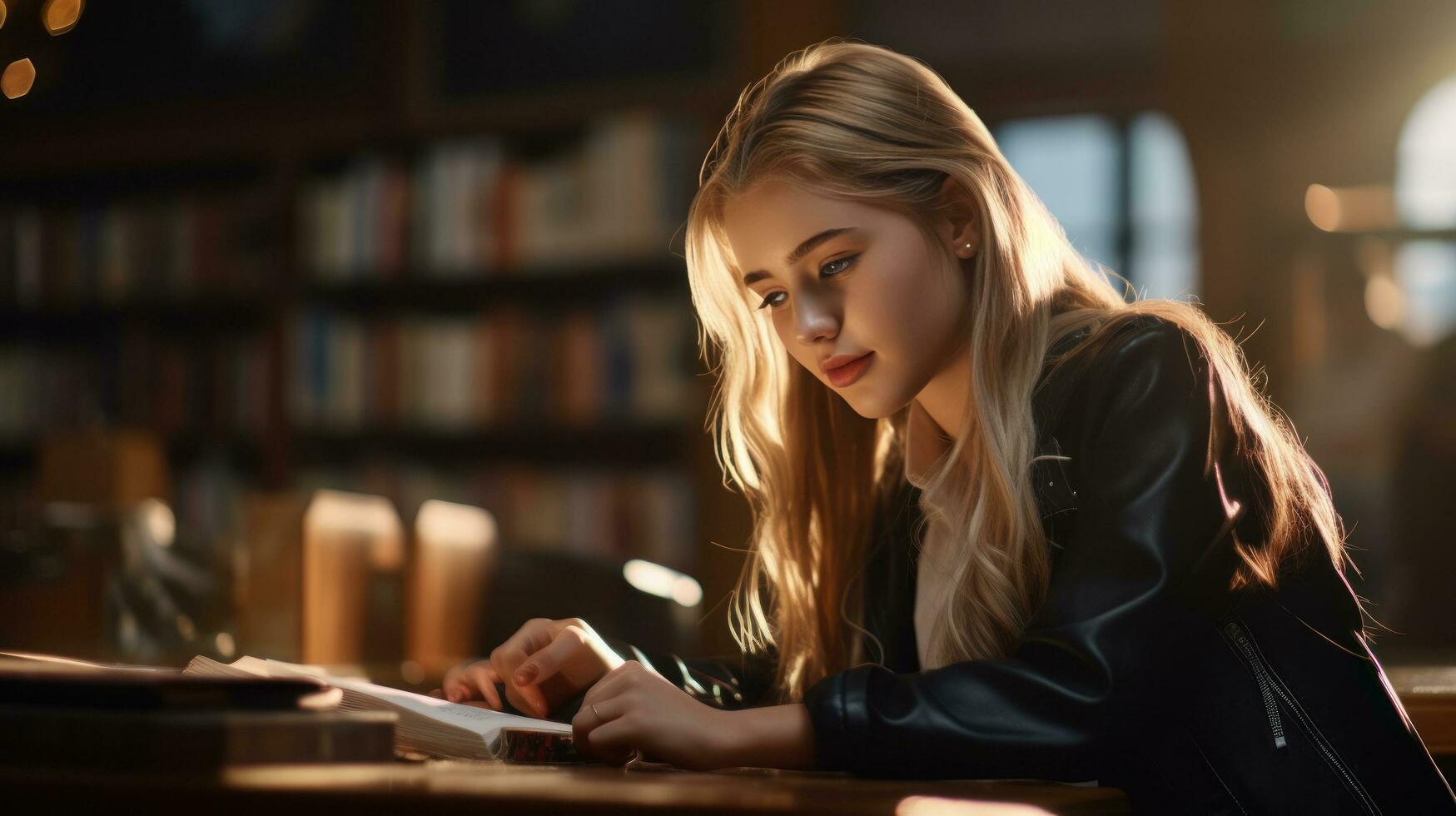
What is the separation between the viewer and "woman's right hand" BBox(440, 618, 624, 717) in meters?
1.04

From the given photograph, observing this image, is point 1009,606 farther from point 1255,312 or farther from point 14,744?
point 1255,312

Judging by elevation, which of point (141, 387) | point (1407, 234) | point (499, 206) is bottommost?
point (141, 387)

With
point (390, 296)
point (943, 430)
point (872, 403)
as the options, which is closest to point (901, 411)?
point (943, 430)

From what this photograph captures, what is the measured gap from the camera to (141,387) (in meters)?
3.94

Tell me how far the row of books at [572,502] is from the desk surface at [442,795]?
2.68 meters

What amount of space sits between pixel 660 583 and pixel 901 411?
38.8 inches

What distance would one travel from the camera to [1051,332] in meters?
1.09

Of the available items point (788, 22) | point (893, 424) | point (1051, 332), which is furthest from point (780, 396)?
point (788, 22)

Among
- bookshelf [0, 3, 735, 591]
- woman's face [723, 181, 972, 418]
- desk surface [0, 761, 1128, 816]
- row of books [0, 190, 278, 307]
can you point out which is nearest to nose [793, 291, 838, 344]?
woman's face [723, 181, 972, 418]

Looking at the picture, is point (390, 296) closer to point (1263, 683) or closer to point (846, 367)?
point (846, 367)

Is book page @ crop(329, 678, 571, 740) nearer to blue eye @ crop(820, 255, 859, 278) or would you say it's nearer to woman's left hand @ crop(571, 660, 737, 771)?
woman's left hand @ crop(571, 660, 737, 771)

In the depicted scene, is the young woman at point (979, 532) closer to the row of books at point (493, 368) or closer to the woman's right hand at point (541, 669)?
the woman's right hand at point (541, 669)

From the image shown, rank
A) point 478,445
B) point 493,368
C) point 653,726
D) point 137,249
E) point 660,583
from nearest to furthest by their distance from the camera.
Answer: point 653,726 → point 660,583 → point 493,368 → point 478,445 → point 137,249

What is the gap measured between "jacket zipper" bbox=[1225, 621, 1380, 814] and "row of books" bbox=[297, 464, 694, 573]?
2.39 metres
